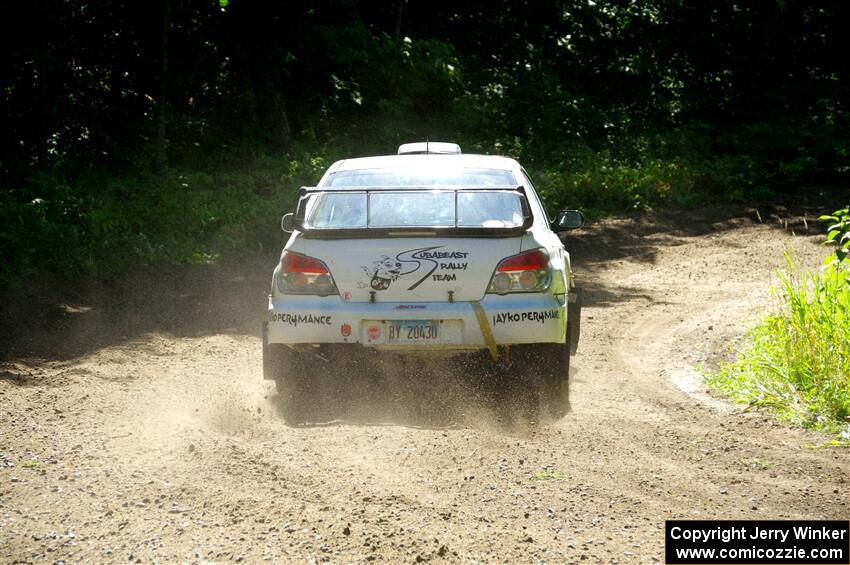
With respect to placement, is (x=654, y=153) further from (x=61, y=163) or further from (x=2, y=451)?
(x=2, y=451)

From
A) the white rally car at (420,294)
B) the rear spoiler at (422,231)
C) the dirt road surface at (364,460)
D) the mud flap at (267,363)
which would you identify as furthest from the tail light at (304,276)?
the dirt road surface at (364,460)

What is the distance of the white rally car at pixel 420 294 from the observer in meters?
6.80

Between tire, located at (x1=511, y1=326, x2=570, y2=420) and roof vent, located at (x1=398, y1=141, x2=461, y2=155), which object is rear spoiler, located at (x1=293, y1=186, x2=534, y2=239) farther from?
roof vent, located at (x1=398, y1=141, x2=461, y2=155)

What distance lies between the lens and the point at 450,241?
6898mm

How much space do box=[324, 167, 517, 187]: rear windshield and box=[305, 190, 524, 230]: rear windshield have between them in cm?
23

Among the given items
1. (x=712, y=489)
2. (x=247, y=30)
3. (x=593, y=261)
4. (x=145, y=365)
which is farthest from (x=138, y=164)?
(x=712, y=489)

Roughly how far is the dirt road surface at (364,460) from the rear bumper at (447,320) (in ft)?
1.69

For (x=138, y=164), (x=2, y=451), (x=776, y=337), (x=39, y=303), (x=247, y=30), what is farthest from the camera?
(x=247, y=30)

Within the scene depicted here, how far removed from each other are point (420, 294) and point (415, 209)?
775 mm

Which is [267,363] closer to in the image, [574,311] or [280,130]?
[574,311]

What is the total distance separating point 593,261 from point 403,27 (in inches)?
355

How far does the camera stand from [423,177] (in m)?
7.79

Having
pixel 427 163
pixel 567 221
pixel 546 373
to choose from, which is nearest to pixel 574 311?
Result: pixel 567 221

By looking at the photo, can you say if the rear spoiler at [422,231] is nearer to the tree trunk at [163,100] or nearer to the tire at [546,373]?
the tire at [546,373]
